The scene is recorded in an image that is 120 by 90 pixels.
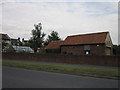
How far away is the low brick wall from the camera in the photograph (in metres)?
25.7

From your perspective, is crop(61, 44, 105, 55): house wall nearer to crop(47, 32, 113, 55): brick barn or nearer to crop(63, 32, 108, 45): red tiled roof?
crop(47, 32, 113, 55): brick barn

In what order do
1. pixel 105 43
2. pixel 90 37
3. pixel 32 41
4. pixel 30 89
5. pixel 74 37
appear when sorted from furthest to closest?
pixel 32 41
pixel 74 37
pixel 90 37
pixel 105 43
pixel 30 89

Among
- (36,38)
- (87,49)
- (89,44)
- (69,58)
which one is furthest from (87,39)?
(36,38)

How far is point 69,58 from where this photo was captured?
97.1 feet

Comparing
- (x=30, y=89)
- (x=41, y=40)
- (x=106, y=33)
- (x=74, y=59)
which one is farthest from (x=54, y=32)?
(x=30, y=89)

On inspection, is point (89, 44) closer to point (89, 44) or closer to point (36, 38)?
point (89, 44)

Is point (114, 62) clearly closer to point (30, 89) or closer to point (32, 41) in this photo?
point (30, 89)

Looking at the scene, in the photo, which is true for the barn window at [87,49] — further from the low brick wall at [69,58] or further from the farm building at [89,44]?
the low brick wall at [69,58]

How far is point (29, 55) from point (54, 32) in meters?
60.6

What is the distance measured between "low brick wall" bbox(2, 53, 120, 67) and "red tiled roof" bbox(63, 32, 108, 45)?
55.9 feet

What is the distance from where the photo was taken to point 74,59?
2920 centimetres

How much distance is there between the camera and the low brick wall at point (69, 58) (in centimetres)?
2569

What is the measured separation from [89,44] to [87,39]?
2836 mm

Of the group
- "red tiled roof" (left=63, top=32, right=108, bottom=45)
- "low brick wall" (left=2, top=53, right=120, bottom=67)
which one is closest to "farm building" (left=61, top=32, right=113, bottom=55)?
"red tiled roof" (left=63, top=32, right=108, bottom=45)
